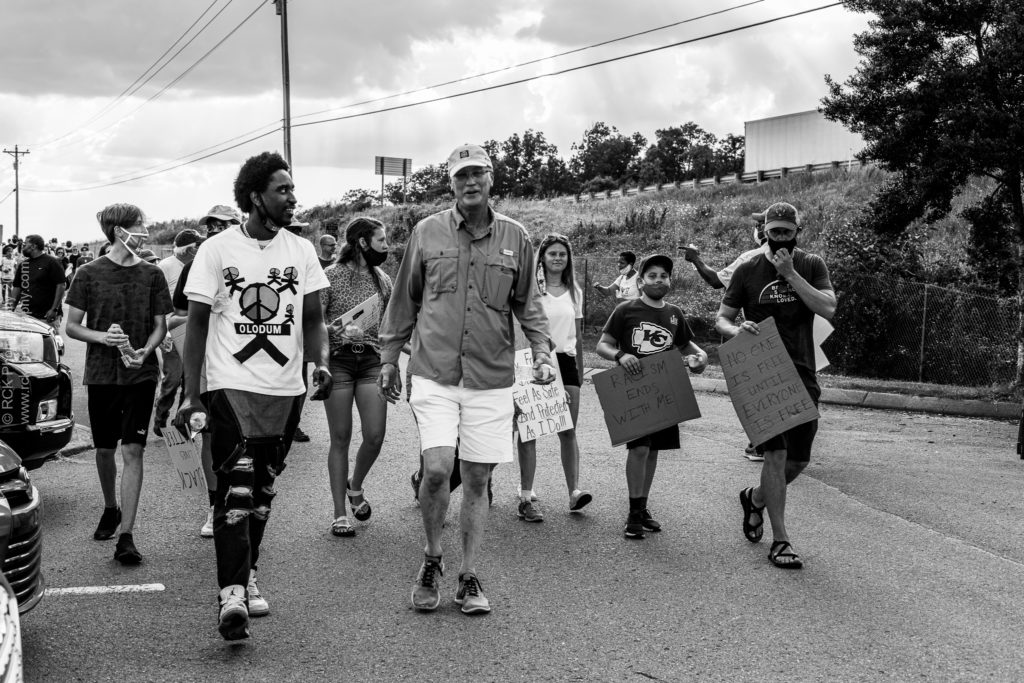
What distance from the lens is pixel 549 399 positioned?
673cm

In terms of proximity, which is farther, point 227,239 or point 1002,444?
point 1002,444

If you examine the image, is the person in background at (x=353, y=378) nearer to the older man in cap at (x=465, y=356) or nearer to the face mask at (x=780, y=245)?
the older man in cap at (x=465, y=356)

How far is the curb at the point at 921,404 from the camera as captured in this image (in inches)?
523

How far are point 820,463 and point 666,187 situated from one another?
40.6m

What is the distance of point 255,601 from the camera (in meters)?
4.79

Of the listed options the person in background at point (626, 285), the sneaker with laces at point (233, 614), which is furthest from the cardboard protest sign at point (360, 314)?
the person in background at point (626, 285)

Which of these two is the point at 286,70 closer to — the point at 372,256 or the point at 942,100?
the point at 942,100

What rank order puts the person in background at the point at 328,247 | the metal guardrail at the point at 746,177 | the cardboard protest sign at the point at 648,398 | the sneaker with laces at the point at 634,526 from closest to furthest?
the sneaker with laces at the point at 634,526
the cardboard protest sign at the point at 648,398
the person in background at the point at 328,247
the metal guardrail at the point at 746,177

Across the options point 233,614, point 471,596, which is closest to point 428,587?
point 471,596

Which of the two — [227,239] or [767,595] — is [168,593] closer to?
[227,239]

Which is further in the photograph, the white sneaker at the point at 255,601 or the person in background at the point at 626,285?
the person in background at the point at 626,285

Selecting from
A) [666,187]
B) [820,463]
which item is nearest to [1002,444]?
[820,463]

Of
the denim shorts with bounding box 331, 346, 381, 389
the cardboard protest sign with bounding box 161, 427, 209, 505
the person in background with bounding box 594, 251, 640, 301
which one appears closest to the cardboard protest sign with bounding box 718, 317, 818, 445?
the denim shorts with bounding box 331, 346, 381, 389

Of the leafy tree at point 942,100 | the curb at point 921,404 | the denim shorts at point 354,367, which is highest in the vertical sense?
the leafy tree at point 942,100
